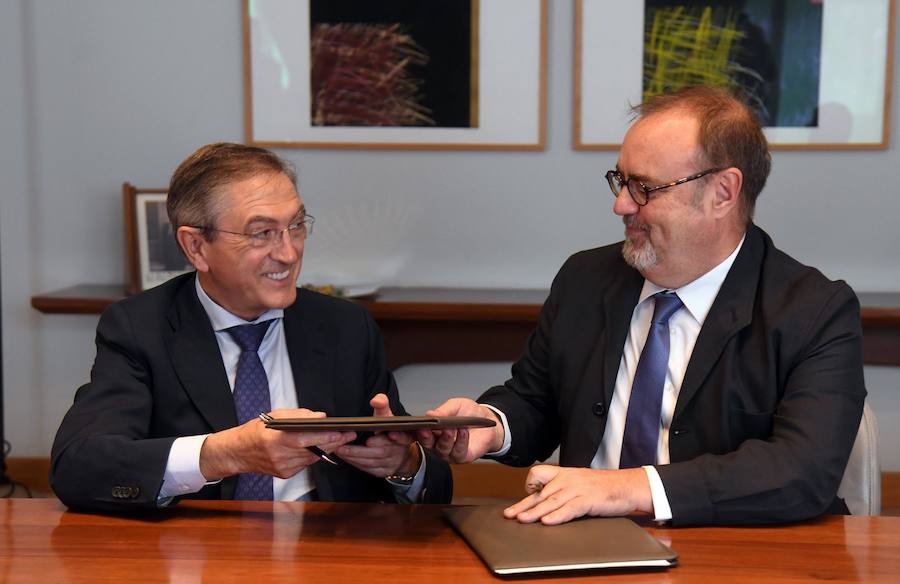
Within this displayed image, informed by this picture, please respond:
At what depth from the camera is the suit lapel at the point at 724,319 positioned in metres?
2.24

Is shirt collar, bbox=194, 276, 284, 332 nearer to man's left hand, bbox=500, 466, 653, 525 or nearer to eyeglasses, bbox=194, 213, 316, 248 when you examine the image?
eyeglasses, bbox=194, 213, 316, 248

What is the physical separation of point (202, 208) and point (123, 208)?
7.62 feet

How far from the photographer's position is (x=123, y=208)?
459 centimetres

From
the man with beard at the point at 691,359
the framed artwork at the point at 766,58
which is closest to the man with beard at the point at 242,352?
the man with beard at the point at 691,359

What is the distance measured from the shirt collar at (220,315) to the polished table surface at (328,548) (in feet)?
1.72

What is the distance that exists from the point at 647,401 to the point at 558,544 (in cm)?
67

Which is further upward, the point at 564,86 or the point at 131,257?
the point at 564,86

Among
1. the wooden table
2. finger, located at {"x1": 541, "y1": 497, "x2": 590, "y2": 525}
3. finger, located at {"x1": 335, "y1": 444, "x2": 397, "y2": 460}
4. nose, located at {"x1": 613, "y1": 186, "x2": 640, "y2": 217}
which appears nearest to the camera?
finger, located at {"x1": 541, "y1": 497, "x2": 590, "y2": 525}

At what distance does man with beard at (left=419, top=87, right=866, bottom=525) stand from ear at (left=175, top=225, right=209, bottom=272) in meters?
0.67

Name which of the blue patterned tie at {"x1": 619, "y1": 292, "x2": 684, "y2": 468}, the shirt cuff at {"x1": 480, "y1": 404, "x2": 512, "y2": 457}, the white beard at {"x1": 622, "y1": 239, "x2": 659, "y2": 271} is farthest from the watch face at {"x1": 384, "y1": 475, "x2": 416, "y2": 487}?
the white beard at {"x1": 622, "y1": 239, "x2": 659, "y2": 271}

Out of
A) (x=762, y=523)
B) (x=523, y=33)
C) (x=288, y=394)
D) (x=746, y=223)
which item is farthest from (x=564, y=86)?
(x=762, y=523)

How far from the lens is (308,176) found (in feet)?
15.0

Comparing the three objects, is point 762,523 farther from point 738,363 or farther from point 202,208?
point 202,208

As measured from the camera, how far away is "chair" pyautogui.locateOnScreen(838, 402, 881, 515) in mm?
2125
